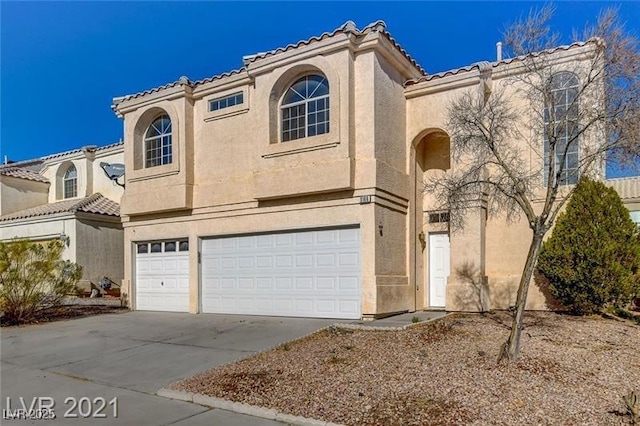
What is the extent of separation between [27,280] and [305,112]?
28.6ft

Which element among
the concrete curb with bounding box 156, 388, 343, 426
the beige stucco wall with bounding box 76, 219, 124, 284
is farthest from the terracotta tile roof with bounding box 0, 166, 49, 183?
the concrete curb with bounding box 156, 388, 343, 426

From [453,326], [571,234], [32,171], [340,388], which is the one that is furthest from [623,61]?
[32,171]

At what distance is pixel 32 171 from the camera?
25.0 metres

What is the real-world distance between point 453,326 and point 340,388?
399cm

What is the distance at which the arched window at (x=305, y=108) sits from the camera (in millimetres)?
12078

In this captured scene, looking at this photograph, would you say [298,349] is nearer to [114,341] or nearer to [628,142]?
[114,341]

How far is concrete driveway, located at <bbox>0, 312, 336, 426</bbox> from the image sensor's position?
5861 millimetres

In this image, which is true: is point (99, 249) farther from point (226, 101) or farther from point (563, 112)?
point (563, 112)

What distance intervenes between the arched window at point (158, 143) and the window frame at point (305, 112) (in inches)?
171

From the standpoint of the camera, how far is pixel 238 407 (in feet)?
18.9

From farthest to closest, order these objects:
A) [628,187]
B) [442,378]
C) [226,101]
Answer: [628,187] → [226,101] → [442,378]

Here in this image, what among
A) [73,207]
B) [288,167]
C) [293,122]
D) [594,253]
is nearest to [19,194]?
[73,207]

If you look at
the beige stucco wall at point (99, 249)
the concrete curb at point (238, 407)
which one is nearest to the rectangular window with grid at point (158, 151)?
the beige stucco wall at point (99, 249)

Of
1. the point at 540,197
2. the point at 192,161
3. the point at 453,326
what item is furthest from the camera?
the point at 192,161
